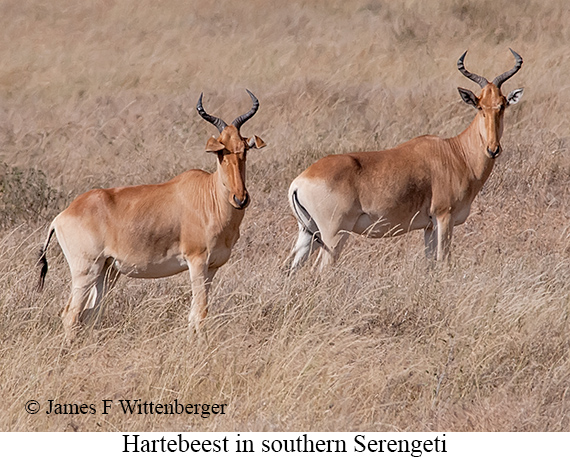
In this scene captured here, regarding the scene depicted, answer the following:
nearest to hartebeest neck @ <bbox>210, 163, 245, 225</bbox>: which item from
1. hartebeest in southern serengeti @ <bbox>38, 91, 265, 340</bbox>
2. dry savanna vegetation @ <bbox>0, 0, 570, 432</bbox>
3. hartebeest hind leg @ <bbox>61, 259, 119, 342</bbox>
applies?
hartebeest in southern serengeti @ <bbox>38, 91, 265, 340</bbox>

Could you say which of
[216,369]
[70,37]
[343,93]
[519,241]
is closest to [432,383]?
[216,369]

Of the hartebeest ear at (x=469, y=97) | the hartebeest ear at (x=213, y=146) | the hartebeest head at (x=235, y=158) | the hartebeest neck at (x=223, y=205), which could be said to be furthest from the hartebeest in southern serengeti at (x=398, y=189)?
the hartebeest ear at (x=213, y=146)

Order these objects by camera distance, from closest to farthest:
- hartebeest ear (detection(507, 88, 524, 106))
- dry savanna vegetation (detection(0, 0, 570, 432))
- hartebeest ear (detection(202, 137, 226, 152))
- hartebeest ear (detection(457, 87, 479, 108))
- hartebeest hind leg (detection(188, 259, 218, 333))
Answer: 1. dry savanna vegetation (detection(0, 0, 570, 432))
2. hartebeest ear (detection(202, 137, 226, 152))
3. hartebeest hind leg (detection(188, 259, 218, 333))
4. hartebeest ear (detection(457, 87, 479, 108))
5. hartebeest ear (detection(507, 88, 524, 106))

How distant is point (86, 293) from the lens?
7.96 m

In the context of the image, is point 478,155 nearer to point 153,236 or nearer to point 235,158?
point 235,158

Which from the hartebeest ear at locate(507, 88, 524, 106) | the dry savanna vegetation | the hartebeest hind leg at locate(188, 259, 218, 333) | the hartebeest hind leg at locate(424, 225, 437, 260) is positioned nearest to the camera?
the dry savanna vegetation

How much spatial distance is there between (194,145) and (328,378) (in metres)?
10.3

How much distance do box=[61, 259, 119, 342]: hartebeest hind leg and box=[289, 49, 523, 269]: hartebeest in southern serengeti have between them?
242 cm

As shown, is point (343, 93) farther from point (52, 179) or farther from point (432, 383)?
point (432, 383)

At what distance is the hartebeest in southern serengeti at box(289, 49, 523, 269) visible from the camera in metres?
9.82

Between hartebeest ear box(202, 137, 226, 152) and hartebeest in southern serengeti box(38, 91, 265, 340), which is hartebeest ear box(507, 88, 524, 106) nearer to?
hartebeest in southern serengeti box(38, 91, 265, 340)

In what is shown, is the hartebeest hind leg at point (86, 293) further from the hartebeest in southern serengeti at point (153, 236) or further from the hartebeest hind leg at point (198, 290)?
the hartebeest hind leg at point (198, 290)

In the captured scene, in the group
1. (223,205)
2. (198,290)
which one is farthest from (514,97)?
(198,290)

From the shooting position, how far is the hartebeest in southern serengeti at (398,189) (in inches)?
387
